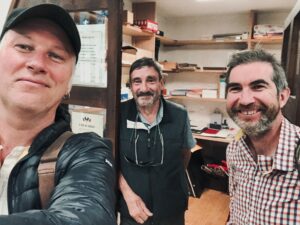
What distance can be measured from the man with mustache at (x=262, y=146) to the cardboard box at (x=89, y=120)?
68 centimetres

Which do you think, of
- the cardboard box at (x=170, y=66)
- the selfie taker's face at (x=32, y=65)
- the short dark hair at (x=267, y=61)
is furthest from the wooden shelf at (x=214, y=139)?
the selfie taker's face at (x=32, y=65)

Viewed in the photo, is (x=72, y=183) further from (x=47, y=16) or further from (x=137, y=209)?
(x=137, y=209)

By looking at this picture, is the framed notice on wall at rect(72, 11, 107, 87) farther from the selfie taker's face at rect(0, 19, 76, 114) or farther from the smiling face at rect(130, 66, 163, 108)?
the selfie taker's face at rect(0, 19, 76, 114)

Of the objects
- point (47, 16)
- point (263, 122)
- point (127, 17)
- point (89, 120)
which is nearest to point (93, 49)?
point (89, 120)

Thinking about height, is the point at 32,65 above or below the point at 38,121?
above

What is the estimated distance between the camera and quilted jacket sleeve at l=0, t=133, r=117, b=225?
1.63 feet

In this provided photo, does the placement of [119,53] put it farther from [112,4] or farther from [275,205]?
[275,205]

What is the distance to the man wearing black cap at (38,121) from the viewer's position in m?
0.70

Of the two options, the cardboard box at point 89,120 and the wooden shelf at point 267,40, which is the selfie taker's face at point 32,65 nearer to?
the cardboard box at point 89,120

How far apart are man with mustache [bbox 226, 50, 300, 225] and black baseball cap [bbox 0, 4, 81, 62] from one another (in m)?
0.74

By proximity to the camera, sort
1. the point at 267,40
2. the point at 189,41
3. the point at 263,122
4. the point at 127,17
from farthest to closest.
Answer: the point at 189,41, the point at 267,40, the point at 127,17, the point at 263,122

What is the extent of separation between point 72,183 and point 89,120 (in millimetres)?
883

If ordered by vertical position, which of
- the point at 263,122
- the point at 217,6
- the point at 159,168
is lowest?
the point at 159,168

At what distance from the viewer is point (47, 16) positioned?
77cm
